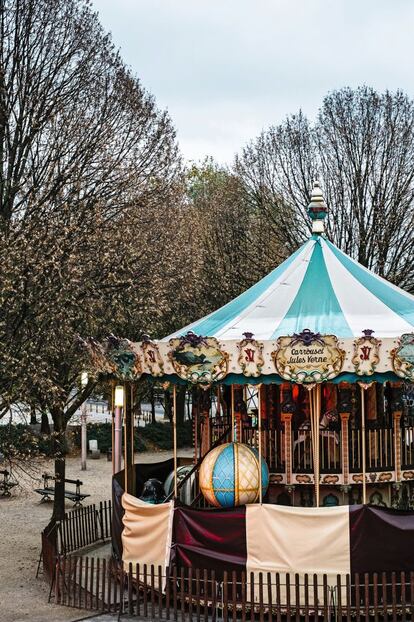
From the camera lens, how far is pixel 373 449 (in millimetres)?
14789

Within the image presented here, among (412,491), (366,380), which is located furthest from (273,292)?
(412,491)

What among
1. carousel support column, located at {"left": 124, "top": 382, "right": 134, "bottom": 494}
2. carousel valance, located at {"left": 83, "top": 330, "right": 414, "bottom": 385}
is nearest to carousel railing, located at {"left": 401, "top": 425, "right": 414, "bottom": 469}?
carousel valance, located at {"left": 83, "top": 330, "right": 414, "bottom": 385}

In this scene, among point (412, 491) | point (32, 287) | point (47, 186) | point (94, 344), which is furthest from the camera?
point (47, 186)

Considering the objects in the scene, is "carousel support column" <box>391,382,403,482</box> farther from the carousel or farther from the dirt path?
the dirt path

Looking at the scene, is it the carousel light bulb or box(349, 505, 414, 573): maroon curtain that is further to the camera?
the carousel light bulb

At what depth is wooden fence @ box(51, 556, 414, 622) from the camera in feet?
37.0

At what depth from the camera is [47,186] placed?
1811cm

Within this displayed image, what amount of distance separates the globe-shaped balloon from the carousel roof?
1971 millimetres

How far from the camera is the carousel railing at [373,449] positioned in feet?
47.4

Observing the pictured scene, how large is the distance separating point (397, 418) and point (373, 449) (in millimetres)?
743

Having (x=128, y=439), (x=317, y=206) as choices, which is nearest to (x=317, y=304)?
(x=317, y=206)

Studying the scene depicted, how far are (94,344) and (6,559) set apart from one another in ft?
16.8

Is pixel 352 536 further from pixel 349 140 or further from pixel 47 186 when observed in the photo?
pixel 349 140

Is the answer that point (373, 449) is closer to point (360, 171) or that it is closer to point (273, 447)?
point (273, 447)
